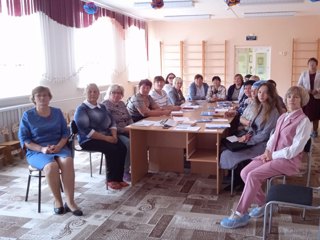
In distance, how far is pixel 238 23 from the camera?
9.47 metres

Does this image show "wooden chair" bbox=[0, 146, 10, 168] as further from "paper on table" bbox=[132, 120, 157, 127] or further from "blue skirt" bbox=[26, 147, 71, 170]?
"paper on table" bbox=[132, 120, 157, 127]

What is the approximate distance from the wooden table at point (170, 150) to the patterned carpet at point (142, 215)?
0.17m

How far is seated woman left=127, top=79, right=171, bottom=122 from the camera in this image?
4.47 metres

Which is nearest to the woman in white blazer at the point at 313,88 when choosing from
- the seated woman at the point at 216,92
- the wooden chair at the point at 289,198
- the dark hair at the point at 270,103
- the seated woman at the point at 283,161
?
the seated woman at the point at 216,92

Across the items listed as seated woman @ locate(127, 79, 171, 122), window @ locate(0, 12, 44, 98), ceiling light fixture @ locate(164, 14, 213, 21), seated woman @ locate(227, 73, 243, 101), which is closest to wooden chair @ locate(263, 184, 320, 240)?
seated woman @ locate(127, 79, 171, 122)

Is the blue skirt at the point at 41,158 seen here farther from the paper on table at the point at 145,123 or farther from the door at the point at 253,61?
the door at the point at 253,61

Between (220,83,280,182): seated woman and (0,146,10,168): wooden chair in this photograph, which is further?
(0,146,10,168): wooden chair

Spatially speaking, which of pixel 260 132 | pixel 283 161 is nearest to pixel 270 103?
pixel 260 132

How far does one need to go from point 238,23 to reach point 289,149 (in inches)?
295

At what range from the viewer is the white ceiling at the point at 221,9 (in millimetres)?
7008

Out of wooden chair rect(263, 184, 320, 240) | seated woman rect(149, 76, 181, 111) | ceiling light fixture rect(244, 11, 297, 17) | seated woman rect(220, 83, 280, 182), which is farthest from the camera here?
ceiling light fixture rect(244, 11, 297, 17)

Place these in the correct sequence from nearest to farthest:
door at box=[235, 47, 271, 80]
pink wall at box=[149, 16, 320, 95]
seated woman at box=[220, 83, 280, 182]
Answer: seated woman at box=[220, 83, 280, 182], pink wall at box=[149, 16, 320, 95], door at box=[235, 47, 271, 80]

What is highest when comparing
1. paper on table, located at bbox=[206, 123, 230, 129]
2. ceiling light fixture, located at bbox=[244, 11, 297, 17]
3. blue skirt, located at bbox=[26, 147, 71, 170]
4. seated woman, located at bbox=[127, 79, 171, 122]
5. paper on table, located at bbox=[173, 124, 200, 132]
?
ceiling light fixture, located at bbox=[244, 11, 297, 17]

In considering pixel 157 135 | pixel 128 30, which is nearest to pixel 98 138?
pixel 157 135
